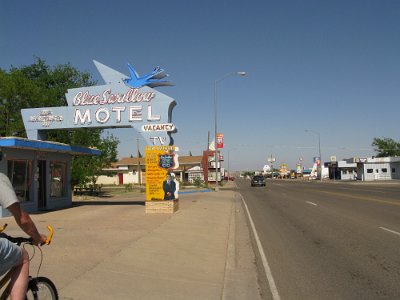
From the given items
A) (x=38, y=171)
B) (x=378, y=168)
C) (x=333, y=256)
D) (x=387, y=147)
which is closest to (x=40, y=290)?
(x=333, y=256)

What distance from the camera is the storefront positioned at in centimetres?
1789

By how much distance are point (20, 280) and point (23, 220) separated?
2.01 ft

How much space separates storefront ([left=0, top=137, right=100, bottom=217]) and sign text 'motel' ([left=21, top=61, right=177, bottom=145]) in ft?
5.36

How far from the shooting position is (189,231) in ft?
44.1

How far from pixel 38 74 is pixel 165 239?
38012mm

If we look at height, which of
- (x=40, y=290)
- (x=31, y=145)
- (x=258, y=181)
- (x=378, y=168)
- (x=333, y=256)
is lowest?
(x=333, y=256)

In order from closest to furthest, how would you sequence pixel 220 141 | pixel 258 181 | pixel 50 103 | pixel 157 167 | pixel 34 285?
pixel 34 285, pixel 157 167, pixel 50 103, pixel 220 141, pixel 258 181

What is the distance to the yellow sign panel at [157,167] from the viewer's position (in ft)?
61.7

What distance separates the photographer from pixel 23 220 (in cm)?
411

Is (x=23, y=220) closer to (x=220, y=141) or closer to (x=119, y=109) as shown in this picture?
(x=119, y=109)

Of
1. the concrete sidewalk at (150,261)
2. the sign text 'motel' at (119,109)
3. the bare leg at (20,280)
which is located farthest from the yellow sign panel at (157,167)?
the bare leg at (20,280)

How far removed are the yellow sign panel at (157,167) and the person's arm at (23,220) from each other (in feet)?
47.4

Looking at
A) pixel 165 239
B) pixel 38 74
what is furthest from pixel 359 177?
pixel 165 239

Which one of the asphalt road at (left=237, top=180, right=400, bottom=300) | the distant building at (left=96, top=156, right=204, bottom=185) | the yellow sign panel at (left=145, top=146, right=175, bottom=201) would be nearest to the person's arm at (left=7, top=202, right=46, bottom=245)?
the asphalt road at (left=237, top=180, right=400, bottom=300)
